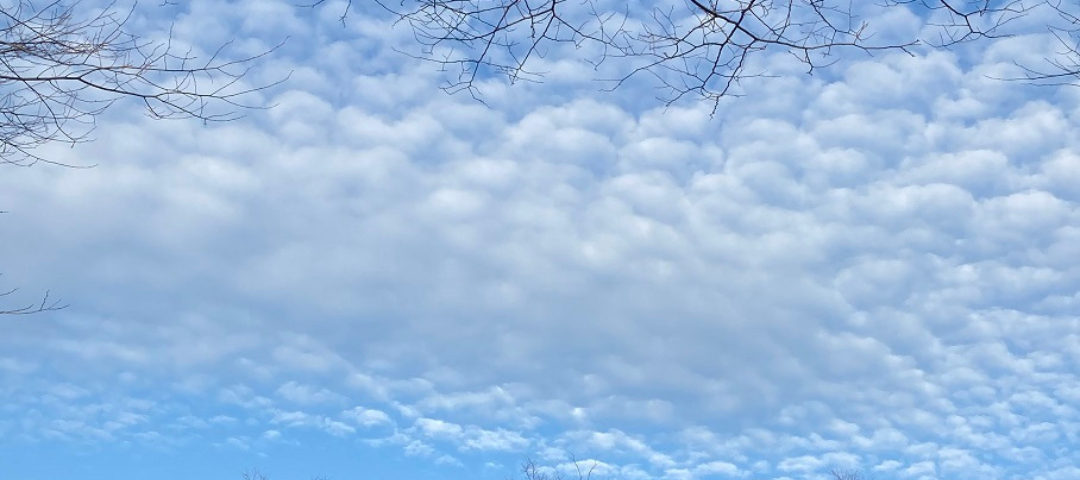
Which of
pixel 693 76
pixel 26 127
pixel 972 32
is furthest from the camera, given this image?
pixel 26 127

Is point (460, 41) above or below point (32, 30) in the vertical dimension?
below

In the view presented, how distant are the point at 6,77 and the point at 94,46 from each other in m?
0.47

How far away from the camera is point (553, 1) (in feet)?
15.3

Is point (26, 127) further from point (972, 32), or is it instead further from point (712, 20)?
point (972, 32)

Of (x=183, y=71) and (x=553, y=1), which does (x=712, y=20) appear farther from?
(x=183, y=71)

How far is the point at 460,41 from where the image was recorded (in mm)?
4801

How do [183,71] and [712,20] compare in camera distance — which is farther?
[183,71]

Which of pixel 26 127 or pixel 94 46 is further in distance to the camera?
pixel 26 127

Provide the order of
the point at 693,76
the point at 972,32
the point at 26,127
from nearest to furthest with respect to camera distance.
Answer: the point at 972,32 < the point at 693,76 < the point at 26,127

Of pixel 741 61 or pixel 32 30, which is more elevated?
pixel 32 30

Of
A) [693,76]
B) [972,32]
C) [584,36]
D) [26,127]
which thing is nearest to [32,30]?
[26,127]

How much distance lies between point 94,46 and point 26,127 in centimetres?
78

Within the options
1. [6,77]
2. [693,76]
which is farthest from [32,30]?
[693,76]

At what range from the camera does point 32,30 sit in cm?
511
